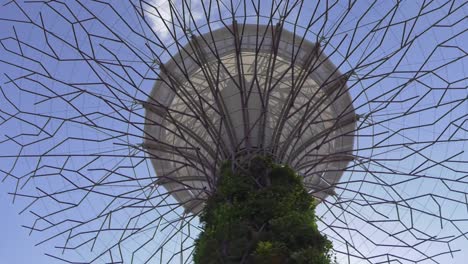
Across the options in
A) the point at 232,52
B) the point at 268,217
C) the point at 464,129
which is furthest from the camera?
→ the point at 232,52

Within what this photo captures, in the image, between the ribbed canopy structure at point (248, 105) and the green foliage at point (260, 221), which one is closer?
the green foliage at point (260, 221)

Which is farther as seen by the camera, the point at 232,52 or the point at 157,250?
the point at 232,52

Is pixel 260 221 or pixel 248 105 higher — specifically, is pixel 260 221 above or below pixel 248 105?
below

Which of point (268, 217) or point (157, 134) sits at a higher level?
point (157, 134)

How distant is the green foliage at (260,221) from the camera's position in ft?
49.7

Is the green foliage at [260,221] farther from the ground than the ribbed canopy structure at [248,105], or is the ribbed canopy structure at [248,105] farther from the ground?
the ribbed canopy structure at [248,105]

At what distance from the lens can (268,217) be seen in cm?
1636

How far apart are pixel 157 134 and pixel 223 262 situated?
1007 centimetres

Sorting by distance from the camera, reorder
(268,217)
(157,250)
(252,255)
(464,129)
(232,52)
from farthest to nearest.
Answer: (232,52)
(157,250)
(464,129)
(268,217)
(252,255)

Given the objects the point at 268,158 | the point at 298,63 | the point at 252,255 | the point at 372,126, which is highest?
the point at 298,63

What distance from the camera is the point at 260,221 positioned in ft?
53.7

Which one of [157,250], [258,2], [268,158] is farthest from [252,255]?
[157,250]

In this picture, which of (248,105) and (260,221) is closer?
(260,221)

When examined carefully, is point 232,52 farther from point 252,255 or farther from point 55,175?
point 252,255
